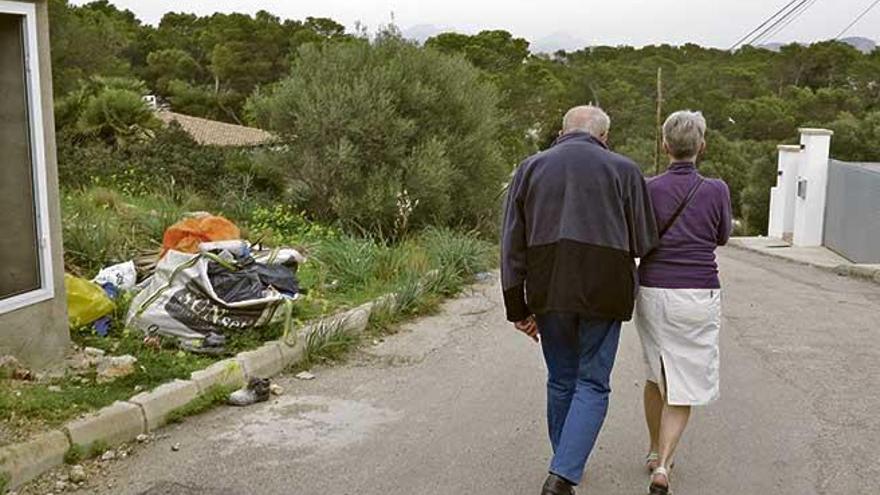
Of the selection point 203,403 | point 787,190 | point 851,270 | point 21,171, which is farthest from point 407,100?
point 787,190

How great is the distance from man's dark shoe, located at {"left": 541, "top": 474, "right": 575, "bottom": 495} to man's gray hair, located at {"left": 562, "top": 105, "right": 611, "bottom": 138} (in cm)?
160

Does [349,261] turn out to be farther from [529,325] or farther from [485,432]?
[529,325]

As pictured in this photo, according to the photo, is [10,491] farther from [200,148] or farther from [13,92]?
[200,148]

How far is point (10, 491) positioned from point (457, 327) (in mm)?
5064

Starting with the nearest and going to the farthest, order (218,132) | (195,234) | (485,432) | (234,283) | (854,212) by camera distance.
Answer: (485,432) < (234,283) < (195,234) < (854,212) < (218,132)

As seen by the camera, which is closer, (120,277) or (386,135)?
(120,277)

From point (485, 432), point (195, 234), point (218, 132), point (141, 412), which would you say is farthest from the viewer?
point (218, 132)

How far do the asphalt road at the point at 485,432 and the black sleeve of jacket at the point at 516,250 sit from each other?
3.25ft

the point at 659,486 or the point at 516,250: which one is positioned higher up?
the point at 516,250

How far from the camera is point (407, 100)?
15266 millimetres

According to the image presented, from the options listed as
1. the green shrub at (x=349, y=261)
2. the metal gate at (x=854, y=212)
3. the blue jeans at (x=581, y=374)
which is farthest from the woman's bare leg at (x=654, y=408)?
the metal gate at (x=854, y=212)

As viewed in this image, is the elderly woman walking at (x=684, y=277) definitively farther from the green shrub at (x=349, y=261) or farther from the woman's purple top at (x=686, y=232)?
the green shrub at (x=349, y=261)

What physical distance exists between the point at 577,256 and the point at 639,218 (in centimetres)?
35

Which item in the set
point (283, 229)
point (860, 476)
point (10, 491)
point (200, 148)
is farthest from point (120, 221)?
point (200, 148)
